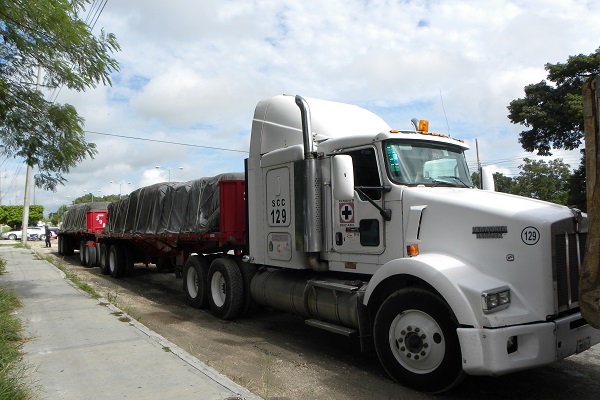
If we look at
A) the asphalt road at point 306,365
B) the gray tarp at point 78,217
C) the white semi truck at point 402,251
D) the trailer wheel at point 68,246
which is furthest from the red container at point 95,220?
the white semi truck at point 402,251

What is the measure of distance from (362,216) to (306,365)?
1.87 metres

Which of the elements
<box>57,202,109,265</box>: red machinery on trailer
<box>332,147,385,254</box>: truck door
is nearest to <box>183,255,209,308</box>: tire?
<box>332,147,385,254</box>: truck door

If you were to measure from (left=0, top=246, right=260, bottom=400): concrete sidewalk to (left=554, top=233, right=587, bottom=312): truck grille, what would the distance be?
2.89 metres

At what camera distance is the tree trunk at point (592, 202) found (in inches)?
140

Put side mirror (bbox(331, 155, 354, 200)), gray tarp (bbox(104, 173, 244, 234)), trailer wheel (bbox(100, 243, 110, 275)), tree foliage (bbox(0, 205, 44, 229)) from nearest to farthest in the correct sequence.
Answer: side mirror (bbox(331, 155, 354, 200)) < gray tarp (bbox(104, 173, 244, 234)) < trailer wheel (bbox(100, 243, 110, 275)) < tree foliage (bbox(0, 205, 44, 229))

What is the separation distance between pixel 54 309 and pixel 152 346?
3508mm

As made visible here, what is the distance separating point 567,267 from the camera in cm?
446

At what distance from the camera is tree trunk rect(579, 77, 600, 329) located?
355 cm

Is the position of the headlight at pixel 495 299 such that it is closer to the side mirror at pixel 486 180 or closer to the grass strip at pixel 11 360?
the side mirror at pixel 486 180

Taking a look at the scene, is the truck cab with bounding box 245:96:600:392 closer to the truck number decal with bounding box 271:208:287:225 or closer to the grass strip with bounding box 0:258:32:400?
the truck number decal with bounding box 271:208:287:225

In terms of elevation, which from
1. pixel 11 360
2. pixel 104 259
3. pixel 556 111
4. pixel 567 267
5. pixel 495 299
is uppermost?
pixel 556 111

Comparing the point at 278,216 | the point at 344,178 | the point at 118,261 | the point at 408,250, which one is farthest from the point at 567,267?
the point at 118,261

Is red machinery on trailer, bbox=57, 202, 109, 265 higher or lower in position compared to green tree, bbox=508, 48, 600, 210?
lower

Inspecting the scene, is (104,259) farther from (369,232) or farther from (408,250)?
(408,250)
